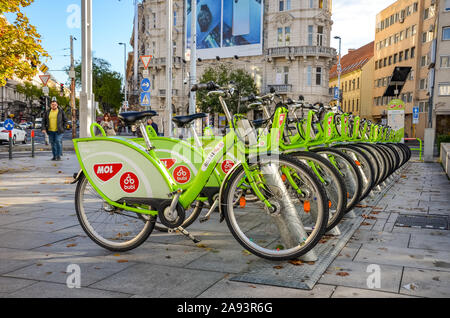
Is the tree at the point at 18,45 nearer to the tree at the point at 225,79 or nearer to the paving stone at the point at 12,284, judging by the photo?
the paving stone at the point at 12,284

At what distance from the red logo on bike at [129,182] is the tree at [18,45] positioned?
859 cm

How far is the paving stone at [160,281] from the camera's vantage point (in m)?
3.50

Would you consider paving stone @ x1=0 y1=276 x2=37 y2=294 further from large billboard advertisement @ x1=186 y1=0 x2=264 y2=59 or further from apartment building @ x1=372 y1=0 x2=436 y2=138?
apartment building @ x1=372 y1=0 x2=436 y2=138

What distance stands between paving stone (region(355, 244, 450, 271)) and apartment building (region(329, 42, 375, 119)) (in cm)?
7201

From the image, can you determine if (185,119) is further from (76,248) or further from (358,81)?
(358,81)

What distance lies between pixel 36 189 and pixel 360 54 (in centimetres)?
8225

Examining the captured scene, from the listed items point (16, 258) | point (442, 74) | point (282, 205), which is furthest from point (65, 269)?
point (442, 74)

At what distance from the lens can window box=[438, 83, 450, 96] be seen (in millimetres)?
49156

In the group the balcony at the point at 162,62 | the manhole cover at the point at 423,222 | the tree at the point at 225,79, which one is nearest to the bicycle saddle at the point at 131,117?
the manhole cover at the point at 423,222

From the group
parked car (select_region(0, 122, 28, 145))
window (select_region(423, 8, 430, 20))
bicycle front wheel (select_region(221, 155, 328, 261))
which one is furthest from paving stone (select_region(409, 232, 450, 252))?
window (select_region(423, 8, 430, 20))

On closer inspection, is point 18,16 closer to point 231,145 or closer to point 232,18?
point 231,145

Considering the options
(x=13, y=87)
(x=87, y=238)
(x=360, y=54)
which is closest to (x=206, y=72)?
(x=360, y=54)

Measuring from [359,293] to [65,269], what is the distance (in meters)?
2.38

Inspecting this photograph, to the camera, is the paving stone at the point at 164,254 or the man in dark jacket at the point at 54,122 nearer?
the paving stone at the point at 164,254
